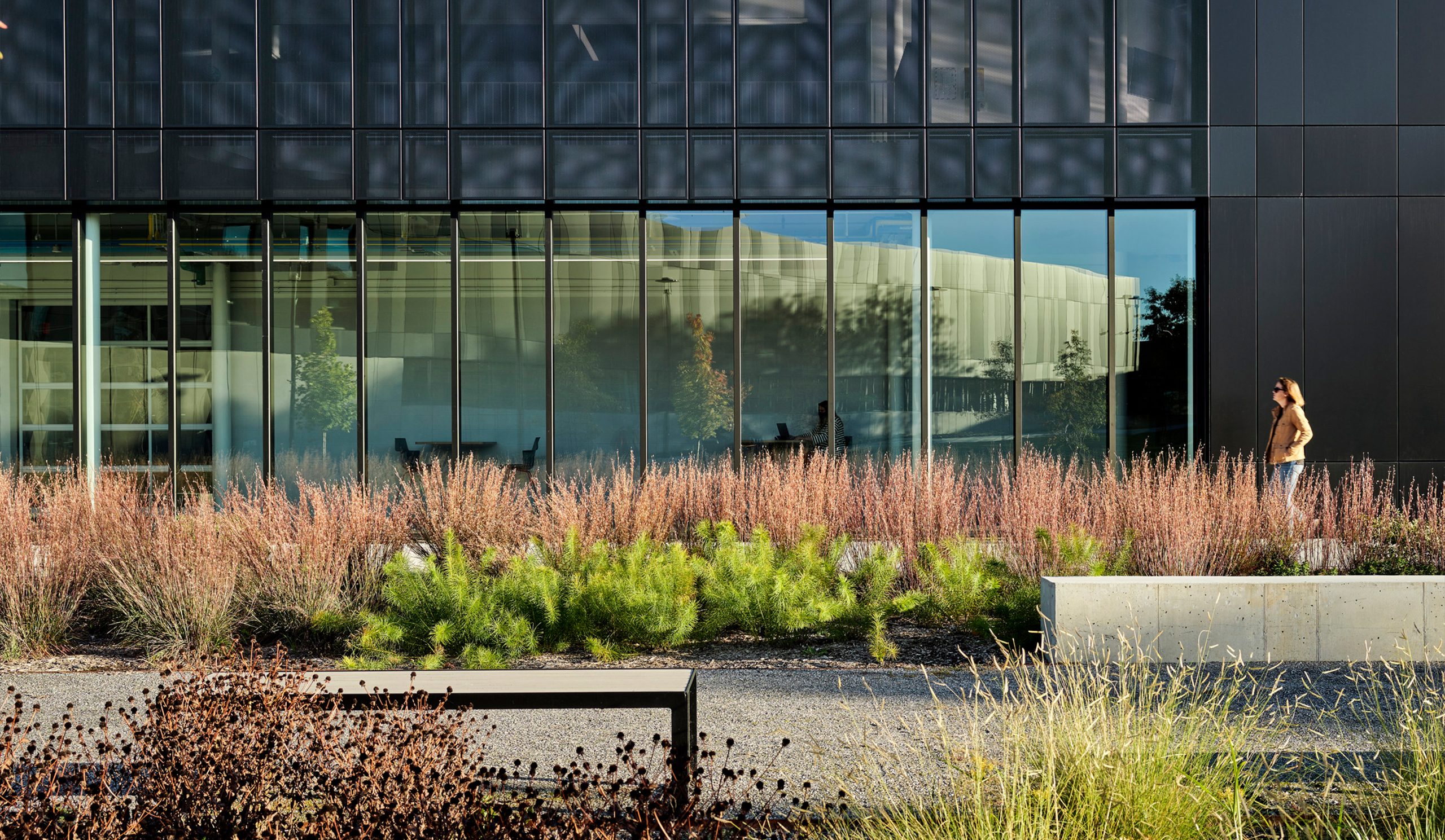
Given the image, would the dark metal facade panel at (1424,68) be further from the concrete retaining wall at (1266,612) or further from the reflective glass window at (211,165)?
the reflective glass window at (211,165)

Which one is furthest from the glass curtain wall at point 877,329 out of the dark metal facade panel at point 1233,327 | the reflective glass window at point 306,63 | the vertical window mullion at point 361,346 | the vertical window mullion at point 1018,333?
the reflective glass window at point 306,63

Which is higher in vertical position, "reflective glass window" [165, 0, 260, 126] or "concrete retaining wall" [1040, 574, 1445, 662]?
"reflective glass window" [165, 0, 260, 126]

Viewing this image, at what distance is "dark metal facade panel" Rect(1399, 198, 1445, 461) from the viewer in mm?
11773

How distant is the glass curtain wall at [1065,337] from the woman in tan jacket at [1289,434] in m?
1.82

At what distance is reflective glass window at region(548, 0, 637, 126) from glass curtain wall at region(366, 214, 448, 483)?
6.60 feet

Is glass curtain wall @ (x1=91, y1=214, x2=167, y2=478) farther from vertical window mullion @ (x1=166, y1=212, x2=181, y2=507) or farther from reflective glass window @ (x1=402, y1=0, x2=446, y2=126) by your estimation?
reflective glass window @ (x1=402, y1=0, x2=446, y2=126)

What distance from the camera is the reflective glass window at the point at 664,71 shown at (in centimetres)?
1187

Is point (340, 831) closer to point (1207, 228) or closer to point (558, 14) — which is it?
point (558, 14)

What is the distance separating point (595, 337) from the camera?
12453 mm

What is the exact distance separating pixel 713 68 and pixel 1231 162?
595cm

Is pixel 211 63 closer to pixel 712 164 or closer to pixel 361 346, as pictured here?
pixel 361 346

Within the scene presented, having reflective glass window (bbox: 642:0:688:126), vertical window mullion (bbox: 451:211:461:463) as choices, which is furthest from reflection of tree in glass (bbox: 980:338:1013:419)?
vertical window mullion (bbox: 451:211:461:463)

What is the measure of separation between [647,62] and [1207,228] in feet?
21.7

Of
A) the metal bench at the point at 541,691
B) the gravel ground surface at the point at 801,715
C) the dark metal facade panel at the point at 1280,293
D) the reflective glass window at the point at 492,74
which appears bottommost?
the gravel ground surface at the point at 801,715
